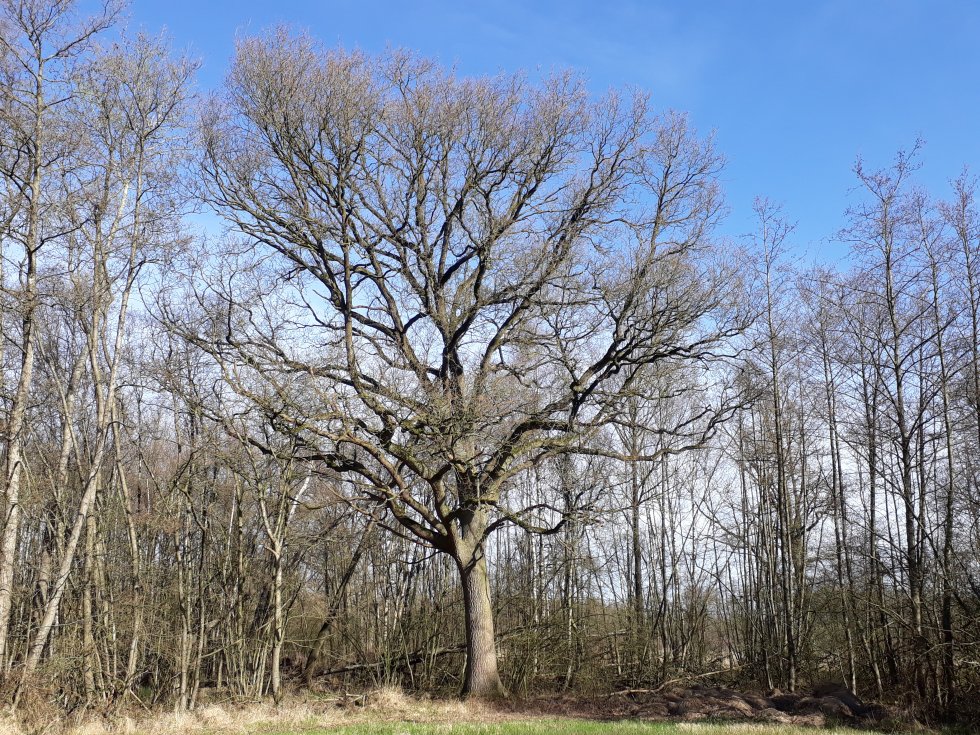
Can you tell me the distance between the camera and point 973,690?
14.1m

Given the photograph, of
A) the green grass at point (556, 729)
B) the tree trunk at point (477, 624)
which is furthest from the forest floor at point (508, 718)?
the tree trunk at point (477, 624)

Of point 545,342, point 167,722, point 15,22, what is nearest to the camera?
point 167,722

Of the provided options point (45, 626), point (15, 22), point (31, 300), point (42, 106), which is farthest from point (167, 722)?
point (15, 22)

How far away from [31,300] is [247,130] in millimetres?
6135

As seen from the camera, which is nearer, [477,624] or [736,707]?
[736,707]

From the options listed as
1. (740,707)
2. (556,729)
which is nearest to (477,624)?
(556,729)

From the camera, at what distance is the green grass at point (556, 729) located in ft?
35.6

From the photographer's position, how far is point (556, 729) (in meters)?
11.4

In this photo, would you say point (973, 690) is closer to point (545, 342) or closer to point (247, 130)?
point (545, 342)

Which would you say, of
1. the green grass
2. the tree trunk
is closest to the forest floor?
the green grass

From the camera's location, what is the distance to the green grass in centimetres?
1084

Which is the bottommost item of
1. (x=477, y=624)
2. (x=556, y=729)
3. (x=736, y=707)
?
(x=736, y=707)

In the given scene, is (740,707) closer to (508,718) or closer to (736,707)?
(736,707)

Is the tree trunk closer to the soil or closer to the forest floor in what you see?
the forest floor
